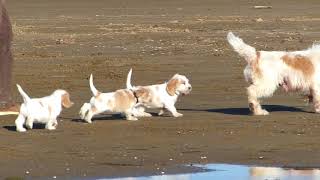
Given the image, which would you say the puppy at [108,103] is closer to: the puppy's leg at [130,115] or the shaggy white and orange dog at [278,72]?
the puppy's leg at [130,115]

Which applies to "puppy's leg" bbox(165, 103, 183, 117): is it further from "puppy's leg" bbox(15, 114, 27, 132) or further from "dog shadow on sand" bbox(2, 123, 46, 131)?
"puppy's leg" bbox(15, 114, 27, 132)

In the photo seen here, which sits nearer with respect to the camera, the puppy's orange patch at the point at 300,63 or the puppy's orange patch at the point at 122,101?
the puppy's orange patch at the point at 122,101

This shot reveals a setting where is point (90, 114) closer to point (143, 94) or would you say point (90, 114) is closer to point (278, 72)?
point (143, 94)

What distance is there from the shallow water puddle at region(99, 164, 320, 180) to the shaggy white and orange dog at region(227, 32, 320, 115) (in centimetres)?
436

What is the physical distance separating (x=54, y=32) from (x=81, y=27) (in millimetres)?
2358

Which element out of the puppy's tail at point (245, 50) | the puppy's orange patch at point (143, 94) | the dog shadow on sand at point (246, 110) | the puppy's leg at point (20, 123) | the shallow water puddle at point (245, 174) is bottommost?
the shallow water puddle at point (245, 174)

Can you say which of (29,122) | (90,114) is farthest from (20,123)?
(90,114)

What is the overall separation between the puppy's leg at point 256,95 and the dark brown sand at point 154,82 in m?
0.19

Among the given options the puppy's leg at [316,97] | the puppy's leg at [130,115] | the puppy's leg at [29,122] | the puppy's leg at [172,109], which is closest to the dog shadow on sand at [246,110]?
the puppy's leg at [316,97]

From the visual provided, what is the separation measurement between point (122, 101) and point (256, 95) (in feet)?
7.04

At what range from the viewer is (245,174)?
1125 cm

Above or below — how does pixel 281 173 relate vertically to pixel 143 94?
below

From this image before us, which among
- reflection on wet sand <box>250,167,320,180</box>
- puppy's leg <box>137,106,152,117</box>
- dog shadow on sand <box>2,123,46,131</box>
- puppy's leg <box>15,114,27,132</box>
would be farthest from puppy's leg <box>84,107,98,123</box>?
reflection on wet sand <box>250,167,320,180</box>

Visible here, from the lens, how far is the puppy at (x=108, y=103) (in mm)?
14781
